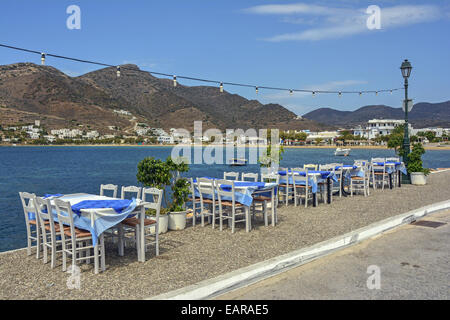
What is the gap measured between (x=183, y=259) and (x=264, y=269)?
56.5 inches

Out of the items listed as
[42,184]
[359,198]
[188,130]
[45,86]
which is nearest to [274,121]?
[188,130]

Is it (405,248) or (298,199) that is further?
(298,199)

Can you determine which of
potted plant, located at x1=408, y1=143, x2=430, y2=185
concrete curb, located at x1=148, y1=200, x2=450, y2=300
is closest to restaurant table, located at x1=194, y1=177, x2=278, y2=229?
concrete curb, located at x1=148, y1=200, x2=450, y2=300

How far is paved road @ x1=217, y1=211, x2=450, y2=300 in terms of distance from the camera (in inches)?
186

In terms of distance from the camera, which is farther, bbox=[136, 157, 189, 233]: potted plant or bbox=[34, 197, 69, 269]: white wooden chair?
bbox=[136, 157, 189, 233]: potted plant

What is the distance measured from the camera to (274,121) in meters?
165

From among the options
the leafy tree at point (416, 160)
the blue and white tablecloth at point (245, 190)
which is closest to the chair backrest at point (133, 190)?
the blue and white tablecloth at point (245, 190)

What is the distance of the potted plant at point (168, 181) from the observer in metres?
8.06

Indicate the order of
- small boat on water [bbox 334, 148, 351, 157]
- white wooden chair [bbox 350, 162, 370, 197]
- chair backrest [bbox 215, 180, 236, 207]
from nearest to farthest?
chair backrest [bbox 215, 180, 236, 207] < white wooden chair [bbox 350, 162, 370, 197] < small boat on water [bbox 334, 148, 351, 157]

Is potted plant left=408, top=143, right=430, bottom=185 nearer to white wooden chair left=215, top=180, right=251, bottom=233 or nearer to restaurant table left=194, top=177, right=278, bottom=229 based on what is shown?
restaurant table left=194, top=177, right=278, bottom=229

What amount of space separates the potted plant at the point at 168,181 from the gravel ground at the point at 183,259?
263 millimetres

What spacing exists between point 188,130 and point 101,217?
452 ft

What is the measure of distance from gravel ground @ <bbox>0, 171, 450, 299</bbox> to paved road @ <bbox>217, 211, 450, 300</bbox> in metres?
0.74
